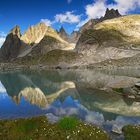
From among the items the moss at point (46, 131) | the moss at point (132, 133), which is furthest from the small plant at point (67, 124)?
the moss at point (132, 133)

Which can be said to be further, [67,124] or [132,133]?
[132,133]

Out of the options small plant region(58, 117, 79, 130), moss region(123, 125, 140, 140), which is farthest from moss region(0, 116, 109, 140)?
moss region(123, 125, 140, 140)

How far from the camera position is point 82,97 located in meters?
64.7

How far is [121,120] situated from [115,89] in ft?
98.3

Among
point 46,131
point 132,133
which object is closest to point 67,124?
point 46,131

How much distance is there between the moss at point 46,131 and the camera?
22.8 metres

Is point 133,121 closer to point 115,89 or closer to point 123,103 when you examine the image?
point 123,103

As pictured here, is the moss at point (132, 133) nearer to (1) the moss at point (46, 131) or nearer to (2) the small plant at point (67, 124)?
(1) the moss at point (46, 131)

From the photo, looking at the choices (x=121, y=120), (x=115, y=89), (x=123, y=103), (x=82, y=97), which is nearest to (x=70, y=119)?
(x=121, y=120)

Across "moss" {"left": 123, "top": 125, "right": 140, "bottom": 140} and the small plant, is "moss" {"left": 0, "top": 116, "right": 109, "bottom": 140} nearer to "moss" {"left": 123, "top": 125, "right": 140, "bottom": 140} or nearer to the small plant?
the small plant

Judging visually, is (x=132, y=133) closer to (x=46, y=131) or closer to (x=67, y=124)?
(x=67, y=124)

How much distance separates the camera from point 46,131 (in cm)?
2394

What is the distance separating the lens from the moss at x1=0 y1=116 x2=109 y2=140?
22.8 m

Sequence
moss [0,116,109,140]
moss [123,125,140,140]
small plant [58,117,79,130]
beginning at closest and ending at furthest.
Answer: moss [0,116,109,140], small plant [58,117,79,130], moss [123,125,140,140]
